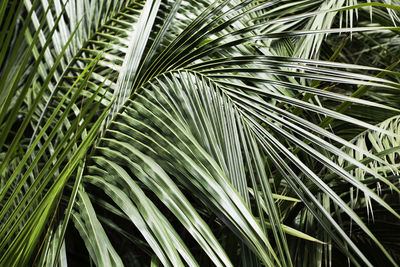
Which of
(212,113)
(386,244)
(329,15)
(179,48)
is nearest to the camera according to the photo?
(212,113)

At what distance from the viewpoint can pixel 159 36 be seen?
85cm

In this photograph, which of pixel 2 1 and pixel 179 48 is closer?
pixel 2 1

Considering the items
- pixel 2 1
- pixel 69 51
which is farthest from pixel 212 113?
pixel 69 51

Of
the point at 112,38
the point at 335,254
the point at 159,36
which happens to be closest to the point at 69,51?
the point at 112,38

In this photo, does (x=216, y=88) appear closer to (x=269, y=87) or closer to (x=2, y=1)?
(x=269, y=87)

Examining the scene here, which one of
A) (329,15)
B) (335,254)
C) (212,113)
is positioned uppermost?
(329,15)

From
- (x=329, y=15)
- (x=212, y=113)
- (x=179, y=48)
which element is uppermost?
(x=329, y=15)

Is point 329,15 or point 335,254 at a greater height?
point 329,15

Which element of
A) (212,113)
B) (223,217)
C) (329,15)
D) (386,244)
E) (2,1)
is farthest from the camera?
(329,15)

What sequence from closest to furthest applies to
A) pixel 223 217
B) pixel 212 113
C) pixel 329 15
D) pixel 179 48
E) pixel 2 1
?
pixel 2 1 < pixel 223 217 < pixel 212 113 < pixel 179 48 < pixel 329 15

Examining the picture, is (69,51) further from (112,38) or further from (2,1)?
(2,1)

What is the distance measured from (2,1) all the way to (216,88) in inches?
14.9

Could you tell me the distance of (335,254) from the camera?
104 centimetres

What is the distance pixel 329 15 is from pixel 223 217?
0.72m
